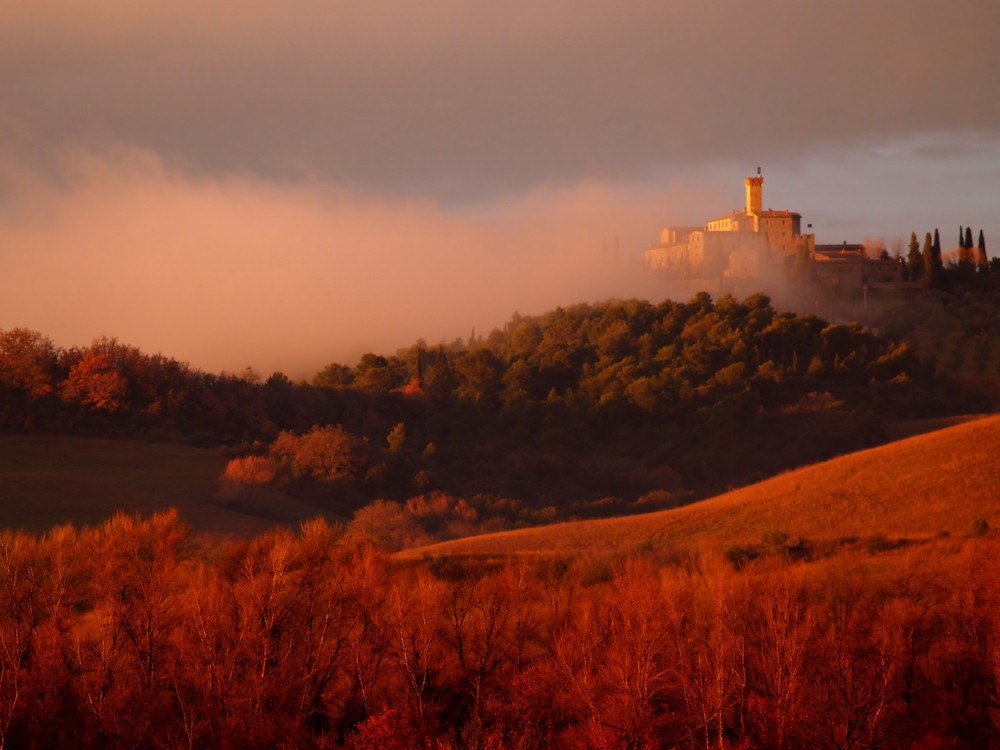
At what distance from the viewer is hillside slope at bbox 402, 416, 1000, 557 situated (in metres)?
38.5

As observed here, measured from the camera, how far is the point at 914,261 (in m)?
120

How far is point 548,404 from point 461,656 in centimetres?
5578

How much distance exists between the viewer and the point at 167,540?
98.1 ft

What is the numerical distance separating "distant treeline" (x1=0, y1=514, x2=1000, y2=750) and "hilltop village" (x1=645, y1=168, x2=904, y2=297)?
94.8 meters

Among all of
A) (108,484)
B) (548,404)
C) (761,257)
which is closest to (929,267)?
(761,257)

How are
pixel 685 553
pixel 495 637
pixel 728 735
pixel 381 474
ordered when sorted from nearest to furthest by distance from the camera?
pixel 728 735
pixel 495 637
pixel 685 553
pixel 381 474

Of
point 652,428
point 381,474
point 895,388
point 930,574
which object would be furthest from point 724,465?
point 930,574

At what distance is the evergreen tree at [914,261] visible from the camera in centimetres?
11864

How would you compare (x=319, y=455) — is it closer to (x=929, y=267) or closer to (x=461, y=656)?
(x=461, y=656)

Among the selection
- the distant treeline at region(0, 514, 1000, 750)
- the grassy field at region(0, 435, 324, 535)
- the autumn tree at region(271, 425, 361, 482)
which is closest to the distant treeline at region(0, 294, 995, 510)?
the autumn tree at region(271, 425, 361, 482)

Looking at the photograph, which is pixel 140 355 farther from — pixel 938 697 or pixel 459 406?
pixel 938 697

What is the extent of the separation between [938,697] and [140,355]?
55.5 metres

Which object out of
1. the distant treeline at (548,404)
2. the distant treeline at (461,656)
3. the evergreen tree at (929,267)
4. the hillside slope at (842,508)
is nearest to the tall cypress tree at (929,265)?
the evergreen tree at (929,267)

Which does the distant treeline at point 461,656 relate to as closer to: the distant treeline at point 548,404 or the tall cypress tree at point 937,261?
the distant treeline at point 548,404
